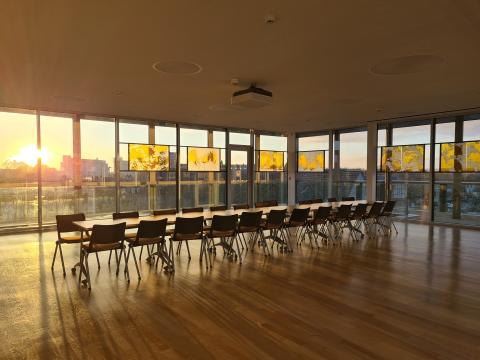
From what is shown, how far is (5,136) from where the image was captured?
815 cm

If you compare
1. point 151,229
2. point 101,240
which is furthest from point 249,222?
point 101,240

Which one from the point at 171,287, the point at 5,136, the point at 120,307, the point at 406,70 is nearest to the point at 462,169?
the point at 406,70

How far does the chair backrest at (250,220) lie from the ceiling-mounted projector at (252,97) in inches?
74.3

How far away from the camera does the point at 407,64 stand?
15.9 feet

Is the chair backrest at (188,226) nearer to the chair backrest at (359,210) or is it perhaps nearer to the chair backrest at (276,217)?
the chair backrest at (276,217)

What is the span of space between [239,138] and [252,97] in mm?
6493

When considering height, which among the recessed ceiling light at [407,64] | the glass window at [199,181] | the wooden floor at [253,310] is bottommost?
the wooden floor at [253,310]

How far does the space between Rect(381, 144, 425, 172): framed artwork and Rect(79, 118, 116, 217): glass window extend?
8.27 m

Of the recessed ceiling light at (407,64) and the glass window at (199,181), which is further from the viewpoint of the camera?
the glass window at (199,181)

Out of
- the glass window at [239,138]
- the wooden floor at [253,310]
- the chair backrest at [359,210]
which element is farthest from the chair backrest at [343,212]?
the glass window at [239,138]

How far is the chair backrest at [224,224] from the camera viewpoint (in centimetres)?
538

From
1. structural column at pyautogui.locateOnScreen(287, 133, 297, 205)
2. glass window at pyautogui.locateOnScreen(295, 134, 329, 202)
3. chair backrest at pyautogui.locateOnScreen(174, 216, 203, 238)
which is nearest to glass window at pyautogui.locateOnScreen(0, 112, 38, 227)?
chair backrest at pyautogui.locateOnScreen(174, 216, 203, 238)

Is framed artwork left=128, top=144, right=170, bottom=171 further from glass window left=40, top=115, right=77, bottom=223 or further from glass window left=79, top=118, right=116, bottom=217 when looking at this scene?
glass window left=40, top=115, right=77, bottom=223

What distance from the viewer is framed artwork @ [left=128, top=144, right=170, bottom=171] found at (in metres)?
9.65
